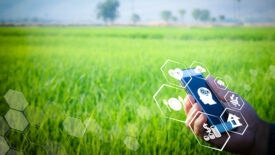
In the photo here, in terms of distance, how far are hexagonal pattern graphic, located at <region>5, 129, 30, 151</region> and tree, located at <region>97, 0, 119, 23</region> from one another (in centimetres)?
45

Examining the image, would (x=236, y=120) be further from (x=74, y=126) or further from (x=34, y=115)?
(x=34, y=115)

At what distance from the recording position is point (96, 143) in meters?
0.54

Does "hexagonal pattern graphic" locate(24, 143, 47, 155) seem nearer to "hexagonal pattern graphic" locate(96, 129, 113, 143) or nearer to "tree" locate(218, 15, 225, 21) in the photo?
"hexagonal pattern graphic" locate(96, 129, 113, 143)

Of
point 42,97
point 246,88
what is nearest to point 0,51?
point 42,97

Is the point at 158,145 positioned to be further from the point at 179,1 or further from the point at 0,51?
the point at 0,51

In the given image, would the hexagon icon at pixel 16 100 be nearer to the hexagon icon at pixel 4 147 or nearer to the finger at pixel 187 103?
the hexagon icon at pixel 4 147

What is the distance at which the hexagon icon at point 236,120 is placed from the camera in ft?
1.81

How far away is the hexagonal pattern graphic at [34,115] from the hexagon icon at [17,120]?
0.04 ft

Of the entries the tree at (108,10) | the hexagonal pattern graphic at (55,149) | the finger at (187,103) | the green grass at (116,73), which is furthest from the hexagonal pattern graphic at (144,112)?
the tree at (108,10)

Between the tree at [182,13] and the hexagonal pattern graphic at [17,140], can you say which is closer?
the hexagonal pattern graphic at [17,140]

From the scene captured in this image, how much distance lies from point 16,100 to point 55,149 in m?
0.20

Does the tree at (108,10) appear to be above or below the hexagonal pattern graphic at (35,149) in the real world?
above

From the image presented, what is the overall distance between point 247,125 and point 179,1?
0.47 m

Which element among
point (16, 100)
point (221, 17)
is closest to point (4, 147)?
point (16, 100)
